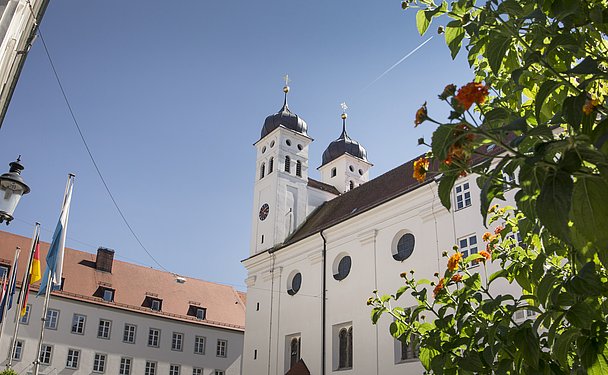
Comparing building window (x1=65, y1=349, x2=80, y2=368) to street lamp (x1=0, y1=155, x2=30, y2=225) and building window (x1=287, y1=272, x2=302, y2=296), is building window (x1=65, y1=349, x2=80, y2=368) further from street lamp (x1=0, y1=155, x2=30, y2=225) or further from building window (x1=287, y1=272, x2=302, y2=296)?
street lamp (x1=0, y1=155, x2=30, y2=225)

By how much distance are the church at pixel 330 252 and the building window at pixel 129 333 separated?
334 inches

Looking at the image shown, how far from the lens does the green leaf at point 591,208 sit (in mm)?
1712

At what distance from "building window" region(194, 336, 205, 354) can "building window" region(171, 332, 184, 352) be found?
1009 millimetres

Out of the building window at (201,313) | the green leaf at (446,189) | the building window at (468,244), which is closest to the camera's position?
the green leaf at (446,189)

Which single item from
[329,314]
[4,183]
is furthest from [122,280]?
[4,183]

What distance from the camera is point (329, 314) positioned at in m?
24.3

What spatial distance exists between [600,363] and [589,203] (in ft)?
4.21

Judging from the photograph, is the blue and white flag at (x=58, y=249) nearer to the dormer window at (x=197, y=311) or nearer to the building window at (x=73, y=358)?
the building window at (x=73, y=358)

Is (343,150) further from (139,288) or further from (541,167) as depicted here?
(541,167)

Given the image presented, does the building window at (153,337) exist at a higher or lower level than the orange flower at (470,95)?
higher

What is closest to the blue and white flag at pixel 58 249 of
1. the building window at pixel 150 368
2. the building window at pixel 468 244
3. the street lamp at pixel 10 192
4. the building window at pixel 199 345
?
the street lamp at pixel 10 192

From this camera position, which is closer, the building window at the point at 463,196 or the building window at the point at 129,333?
the building window at the point at 463,196

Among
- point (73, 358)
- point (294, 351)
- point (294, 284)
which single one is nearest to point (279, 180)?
point (294, 284)

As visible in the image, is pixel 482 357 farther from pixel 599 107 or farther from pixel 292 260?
pixel 292 260
